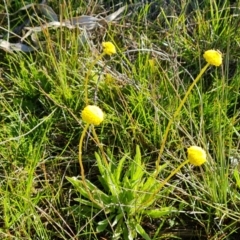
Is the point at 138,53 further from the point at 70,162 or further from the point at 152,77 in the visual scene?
the point at 70,162

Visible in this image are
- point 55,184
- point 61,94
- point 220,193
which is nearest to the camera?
point 220,193

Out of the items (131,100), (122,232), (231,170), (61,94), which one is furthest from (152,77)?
(122,232)

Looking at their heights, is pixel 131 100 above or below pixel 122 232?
above

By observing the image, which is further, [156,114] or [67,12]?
[67,12]

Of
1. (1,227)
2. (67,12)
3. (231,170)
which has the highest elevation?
(67,12)

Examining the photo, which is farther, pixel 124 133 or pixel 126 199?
pixel 124 133

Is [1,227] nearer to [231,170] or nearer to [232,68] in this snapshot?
[231,170]

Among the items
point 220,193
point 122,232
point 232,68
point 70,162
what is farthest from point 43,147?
point 232,68

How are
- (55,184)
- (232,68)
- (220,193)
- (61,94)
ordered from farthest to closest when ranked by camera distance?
(232,68) → (61,94) → (55,184) → (220,193)
